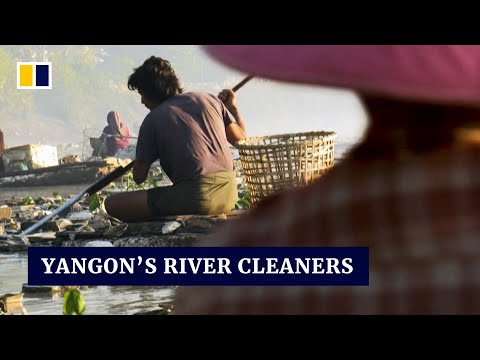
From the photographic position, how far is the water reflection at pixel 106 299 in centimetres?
133

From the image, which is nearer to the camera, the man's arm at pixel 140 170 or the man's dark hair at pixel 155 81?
the man's dark hair at pixel 155 81

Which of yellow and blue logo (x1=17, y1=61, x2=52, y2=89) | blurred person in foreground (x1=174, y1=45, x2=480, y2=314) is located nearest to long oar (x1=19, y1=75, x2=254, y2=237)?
yellow and blue logo (x1=17, y1=61, x2=52, y2=89)

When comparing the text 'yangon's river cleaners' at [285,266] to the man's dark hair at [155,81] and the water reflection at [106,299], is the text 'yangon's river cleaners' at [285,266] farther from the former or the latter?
the man's dark hair at [155,81]

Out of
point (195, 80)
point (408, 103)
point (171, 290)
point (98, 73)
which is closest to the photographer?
point (408, 103)

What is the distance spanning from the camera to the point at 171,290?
1.33 metres

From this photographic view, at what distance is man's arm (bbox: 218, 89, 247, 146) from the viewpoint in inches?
56.6

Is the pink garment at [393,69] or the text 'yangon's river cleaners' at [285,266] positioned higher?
the pink garment at [393,69]

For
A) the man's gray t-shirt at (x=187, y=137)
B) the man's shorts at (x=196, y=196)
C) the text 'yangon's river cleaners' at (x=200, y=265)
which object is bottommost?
the text 'yangon's river cleaners' at (x=200, y=265)

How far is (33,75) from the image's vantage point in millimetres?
1525

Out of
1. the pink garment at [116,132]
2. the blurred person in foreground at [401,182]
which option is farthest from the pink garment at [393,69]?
the pink garment at [116,132]

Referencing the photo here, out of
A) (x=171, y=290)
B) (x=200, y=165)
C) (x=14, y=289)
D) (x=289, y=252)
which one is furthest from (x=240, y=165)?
(x=289, y=252)

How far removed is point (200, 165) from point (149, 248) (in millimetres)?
304

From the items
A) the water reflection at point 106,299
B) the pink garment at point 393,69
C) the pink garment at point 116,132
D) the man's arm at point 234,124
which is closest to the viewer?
the pink garment at point 393,69

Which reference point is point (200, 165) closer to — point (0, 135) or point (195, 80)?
point (195, 80)
